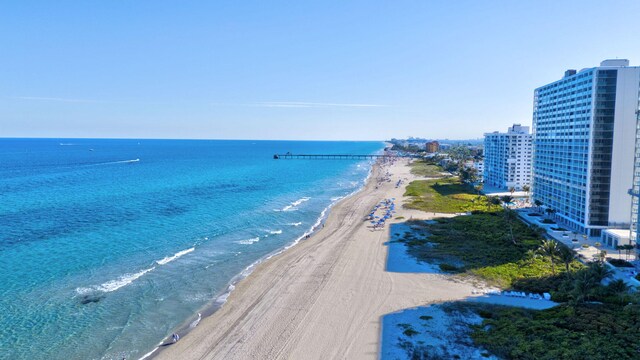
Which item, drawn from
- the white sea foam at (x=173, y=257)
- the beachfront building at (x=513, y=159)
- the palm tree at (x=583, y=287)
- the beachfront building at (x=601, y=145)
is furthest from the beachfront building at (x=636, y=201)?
the beachfront building at (x=513, y=159)

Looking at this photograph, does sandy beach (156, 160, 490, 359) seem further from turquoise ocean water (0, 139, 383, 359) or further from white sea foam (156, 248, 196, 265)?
white sea foam (156, 248, 196, 265)

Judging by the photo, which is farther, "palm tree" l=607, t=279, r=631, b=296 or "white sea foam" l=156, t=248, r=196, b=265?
"white sea foam" l=156, t=248, r=196, b=265

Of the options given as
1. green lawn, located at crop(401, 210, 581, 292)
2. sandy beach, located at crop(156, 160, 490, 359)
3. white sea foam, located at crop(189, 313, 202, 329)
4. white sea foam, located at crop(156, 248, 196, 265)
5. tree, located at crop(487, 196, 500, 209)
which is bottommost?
white sea foam, located at crop(189, 313, 202, 329)

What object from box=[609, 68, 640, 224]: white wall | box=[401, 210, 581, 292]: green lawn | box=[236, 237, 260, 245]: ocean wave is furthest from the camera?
box=[236, 237, 260, 245]: ocean wave

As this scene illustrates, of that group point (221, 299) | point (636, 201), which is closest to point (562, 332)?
point (221, 299)

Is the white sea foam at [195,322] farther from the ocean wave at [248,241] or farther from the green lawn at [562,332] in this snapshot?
the ocean wave at [248,241]

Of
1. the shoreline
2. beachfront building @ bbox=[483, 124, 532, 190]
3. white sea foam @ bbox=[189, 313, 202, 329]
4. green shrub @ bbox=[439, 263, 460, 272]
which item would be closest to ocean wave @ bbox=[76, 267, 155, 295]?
the shoreline
